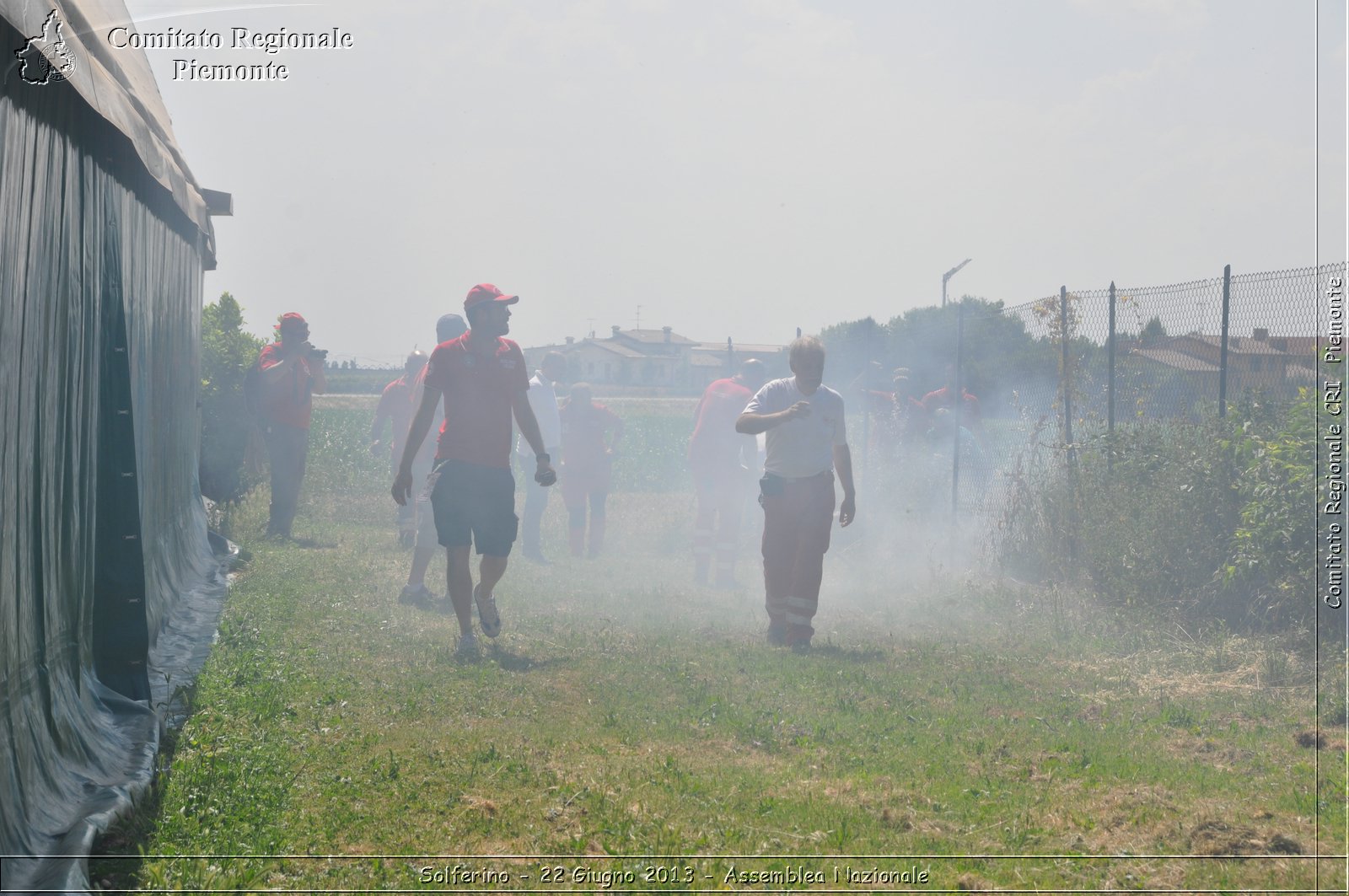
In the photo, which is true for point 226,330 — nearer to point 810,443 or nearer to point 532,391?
point 532,391

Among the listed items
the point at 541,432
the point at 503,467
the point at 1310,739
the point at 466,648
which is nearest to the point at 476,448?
the point at 503,467

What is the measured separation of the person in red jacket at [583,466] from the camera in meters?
13.7

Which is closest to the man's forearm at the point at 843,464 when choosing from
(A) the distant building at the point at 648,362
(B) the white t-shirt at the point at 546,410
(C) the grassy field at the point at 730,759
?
(C) the grassy field at the point at 730,759

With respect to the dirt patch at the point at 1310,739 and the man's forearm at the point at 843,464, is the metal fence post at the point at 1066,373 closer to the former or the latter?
the man's forearm at the point at 843,464

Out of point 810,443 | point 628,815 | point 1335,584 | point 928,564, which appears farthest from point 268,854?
point 928,564

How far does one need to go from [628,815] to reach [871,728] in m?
1.77

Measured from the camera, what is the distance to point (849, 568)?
41.3ft

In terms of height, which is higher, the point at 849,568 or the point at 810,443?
the point at 810,443

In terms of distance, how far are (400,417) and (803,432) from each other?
520cm

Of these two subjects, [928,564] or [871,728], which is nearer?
[871,728]

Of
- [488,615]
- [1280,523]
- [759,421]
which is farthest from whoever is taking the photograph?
[759,421]

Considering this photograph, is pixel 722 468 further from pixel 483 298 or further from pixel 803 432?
pixel 483 298

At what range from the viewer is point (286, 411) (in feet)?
39.9

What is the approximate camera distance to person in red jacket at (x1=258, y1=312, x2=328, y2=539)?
39.5 ft
